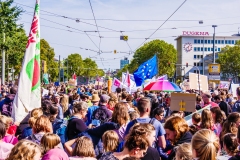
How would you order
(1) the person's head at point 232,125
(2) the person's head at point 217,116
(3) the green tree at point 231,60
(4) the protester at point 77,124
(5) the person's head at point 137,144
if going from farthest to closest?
(3) the green tree at point 231,60
(2) the person's head at point 217,116
(4) the protester at point 77,124
(1) the person's head at point 232,125
(5) the person's head at point 137,144

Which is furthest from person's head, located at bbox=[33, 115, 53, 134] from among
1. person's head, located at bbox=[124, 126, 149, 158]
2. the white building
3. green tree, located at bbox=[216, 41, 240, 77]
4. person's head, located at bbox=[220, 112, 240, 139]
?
the white building

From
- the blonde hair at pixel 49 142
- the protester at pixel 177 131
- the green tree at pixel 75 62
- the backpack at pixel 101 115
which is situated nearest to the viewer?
the blonde hair at pixel 49 142

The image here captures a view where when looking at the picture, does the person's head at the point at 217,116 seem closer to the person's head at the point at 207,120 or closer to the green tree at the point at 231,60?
the person's head at the point at 207,120

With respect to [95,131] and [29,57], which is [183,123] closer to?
[95,131]

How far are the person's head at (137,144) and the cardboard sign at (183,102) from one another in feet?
18.8

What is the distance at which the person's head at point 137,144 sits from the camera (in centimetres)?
486

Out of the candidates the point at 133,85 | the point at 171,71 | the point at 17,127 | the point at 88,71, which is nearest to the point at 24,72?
the point at 17,127

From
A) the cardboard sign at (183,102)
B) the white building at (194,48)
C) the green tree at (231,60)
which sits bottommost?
the cardboard sign at (183,102)

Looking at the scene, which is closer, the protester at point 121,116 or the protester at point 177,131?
the protester at point 177,131

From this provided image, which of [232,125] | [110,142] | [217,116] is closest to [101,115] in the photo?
[217,116]

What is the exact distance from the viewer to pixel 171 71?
108 metres

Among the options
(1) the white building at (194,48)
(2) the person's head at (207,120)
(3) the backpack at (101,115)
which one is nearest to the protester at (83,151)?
(2) the person's head at (207,120)

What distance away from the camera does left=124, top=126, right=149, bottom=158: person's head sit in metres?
4.86

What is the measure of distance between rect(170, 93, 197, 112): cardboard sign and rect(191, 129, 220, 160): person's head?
595 centimetres
